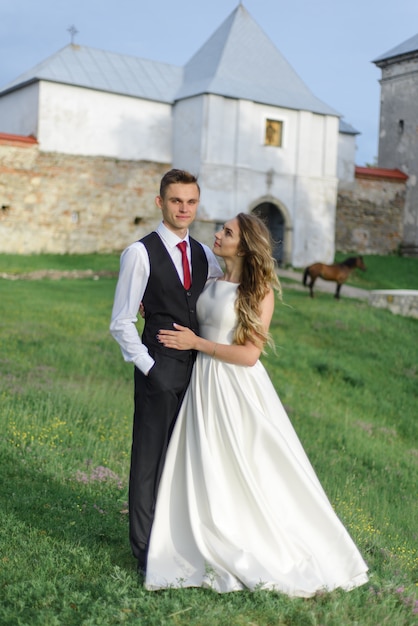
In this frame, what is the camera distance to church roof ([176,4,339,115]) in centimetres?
2861

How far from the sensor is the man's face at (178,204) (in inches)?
182

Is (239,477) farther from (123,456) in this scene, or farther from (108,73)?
(108,73)

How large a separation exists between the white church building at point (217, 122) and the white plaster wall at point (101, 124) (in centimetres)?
3

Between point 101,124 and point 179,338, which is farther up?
point 101,124

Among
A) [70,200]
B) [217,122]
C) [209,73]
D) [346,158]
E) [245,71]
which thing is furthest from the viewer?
[346,158]

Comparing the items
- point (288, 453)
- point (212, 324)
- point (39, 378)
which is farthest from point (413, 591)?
point (39, 378)

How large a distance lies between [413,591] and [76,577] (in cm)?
184

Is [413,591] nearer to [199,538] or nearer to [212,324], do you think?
[199,538]

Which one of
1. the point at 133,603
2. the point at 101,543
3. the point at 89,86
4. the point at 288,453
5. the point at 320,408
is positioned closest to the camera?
the point at 133,603

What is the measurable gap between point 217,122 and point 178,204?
23.9 metres

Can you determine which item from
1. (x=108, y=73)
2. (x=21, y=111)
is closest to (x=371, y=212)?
(x=108, y=73)

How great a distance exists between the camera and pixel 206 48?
30.8 metres

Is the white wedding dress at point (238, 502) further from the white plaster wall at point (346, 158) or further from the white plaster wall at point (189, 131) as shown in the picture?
the white plaster wall at point (346, 158)

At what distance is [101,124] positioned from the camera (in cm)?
2850
